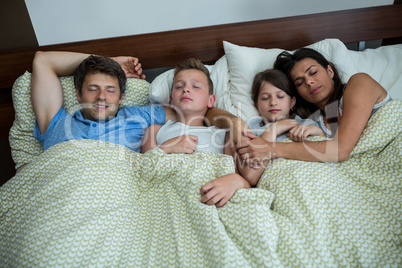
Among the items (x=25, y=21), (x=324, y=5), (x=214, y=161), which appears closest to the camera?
(x=214, y=161)

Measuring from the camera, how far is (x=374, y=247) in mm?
894

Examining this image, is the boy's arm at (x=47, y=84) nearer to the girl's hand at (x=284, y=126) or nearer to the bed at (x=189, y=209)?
the bed at (x=189, y=209)

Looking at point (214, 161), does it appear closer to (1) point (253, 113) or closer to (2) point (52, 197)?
(1) point (253, 113)

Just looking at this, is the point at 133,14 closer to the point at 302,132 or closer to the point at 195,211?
the point at 302,132

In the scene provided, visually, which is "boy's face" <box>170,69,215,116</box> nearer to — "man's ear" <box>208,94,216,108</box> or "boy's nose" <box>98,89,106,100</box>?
"man's ear" <box>208,94,216,108</box>

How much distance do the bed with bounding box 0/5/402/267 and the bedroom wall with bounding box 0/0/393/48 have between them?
543mm

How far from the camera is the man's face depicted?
153 cm

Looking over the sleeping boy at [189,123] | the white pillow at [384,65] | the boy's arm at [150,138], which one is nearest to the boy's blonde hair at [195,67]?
the sleeping boy at [189,123]

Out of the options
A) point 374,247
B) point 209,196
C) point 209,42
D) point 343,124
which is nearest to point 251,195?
point 209,196

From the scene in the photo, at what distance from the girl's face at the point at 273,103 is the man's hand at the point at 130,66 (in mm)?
819

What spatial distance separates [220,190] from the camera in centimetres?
107

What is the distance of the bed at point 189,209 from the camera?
2.87ft

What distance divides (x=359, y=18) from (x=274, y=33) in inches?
25.4

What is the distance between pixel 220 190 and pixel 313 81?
914mm
